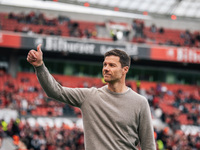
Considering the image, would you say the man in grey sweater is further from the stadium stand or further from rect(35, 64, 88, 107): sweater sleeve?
the stadium stand

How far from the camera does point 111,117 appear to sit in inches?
107

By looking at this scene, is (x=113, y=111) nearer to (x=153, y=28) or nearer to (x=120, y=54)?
(x=120, y=54)

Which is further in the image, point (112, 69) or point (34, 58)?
point (112, 69)

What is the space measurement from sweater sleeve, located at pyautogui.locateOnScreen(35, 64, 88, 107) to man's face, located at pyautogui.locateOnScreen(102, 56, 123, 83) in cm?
21

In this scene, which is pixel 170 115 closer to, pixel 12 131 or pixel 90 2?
pixel 12 131

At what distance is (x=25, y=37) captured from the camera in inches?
922

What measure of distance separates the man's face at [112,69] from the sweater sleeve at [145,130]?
313mm

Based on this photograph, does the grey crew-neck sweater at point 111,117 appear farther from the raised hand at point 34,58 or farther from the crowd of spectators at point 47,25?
the crowd of spectators at point 47,25

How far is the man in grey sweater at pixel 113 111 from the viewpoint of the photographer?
2.71 metres

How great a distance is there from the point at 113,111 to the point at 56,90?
471mm

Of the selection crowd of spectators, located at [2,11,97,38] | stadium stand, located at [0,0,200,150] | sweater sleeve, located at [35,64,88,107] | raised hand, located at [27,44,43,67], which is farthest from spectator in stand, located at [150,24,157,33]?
raised hand, located at [27,44,43,67]

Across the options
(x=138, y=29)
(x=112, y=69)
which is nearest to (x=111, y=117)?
(x=112, y=69)

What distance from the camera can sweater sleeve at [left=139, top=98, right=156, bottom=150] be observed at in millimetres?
2830

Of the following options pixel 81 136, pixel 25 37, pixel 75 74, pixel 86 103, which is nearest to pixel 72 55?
pixel 75 74
